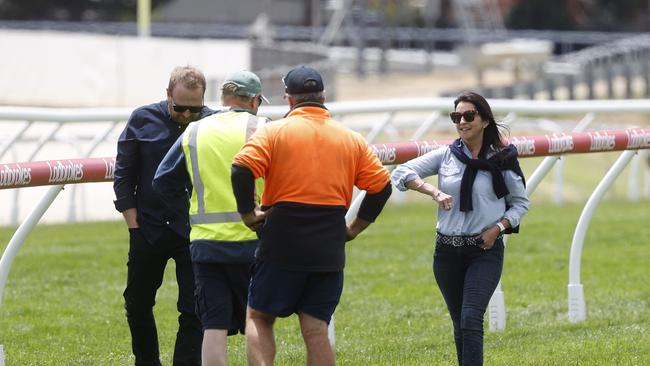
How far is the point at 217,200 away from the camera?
6.46 meters

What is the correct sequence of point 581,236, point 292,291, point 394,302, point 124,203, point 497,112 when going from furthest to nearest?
1. point 497,112
2. point 394,302
3. point 581,236
4. point 124,203
5. point 292,291

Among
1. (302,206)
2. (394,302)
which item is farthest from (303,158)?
(394,302)

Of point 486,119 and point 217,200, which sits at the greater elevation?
point 486,119

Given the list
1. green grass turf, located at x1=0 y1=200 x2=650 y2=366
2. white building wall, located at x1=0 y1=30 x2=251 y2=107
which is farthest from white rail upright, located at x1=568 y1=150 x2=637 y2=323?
white building wall, located at x1=0 y1=30 x2=251 y2=107

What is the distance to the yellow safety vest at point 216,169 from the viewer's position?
6441 millimetres

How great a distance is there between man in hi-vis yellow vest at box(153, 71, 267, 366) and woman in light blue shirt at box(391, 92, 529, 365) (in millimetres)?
Result: 877

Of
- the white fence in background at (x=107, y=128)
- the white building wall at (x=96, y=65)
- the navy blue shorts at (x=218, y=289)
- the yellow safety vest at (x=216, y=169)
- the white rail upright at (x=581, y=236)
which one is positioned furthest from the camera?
the white building wall at (x=96, y=65)

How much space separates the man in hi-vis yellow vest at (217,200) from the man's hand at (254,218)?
0.89 feet

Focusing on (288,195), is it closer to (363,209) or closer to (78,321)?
(363,209)

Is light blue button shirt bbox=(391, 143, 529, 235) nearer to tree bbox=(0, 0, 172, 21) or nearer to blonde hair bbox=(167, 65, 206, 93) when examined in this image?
blonde hair bbox=(167, 65, 206, 93)

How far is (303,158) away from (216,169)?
19.9 inches

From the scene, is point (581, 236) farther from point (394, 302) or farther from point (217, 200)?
point (217, 200)

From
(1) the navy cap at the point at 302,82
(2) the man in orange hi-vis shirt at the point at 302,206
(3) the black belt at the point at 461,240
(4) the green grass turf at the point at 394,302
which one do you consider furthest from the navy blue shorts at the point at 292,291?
(4) the green grass turf at the point at 394,302

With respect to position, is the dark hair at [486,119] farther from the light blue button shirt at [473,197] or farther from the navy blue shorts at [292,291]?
the navy blue shorts at [292,291]
